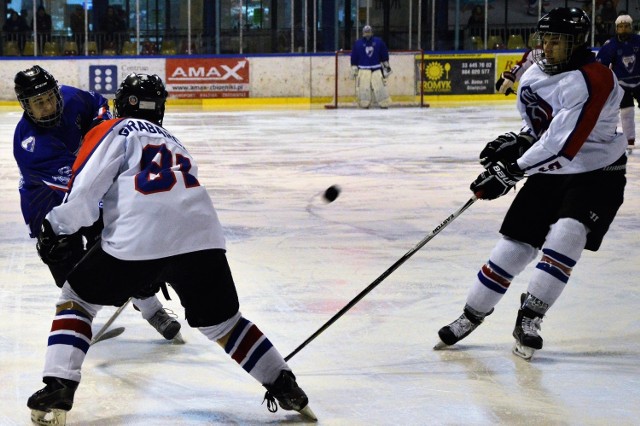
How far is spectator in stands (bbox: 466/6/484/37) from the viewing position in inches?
686

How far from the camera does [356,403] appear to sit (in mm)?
2844

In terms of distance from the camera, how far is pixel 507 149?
3352 mm

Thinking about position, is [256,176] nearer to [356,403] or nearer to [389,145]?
[389,145]

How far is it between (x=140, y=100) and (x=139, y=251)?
0.41 metres

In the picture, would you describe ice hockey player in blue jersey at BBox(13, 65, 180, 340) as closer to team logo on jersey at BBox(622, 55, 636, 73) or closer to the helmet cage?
the helmet cage

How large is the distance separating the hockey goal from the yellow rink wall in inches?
0.9

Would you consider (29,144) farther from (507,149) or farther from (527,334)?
(527,334)

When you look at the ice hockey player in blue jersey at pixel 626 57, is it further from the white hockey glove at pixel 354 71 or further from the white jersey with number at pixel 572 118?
the white hockey glove at pixel 354 71

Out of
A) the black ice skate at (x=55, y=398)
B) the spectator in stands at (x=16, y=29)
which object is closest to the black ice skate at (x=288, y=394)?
the black ice skate at (x=55, y=398)

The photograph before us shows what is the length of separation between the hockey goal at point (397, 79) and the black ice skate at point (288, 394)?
14.5m

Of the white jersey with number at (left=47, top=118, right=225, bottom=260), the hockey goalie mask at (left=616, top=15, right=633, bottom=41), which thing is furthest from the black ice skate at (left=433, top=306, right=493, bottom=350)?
the hockey goalie mask at (left=616, top=15, right=633, bottom=41)

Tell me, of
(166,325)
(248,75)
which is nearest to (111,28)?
(248,75)

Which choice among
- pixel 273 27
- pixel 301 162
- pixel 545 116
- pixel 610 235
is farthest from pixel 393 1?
pixel 545 116

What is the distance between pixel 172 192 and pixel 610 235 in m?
3.34
